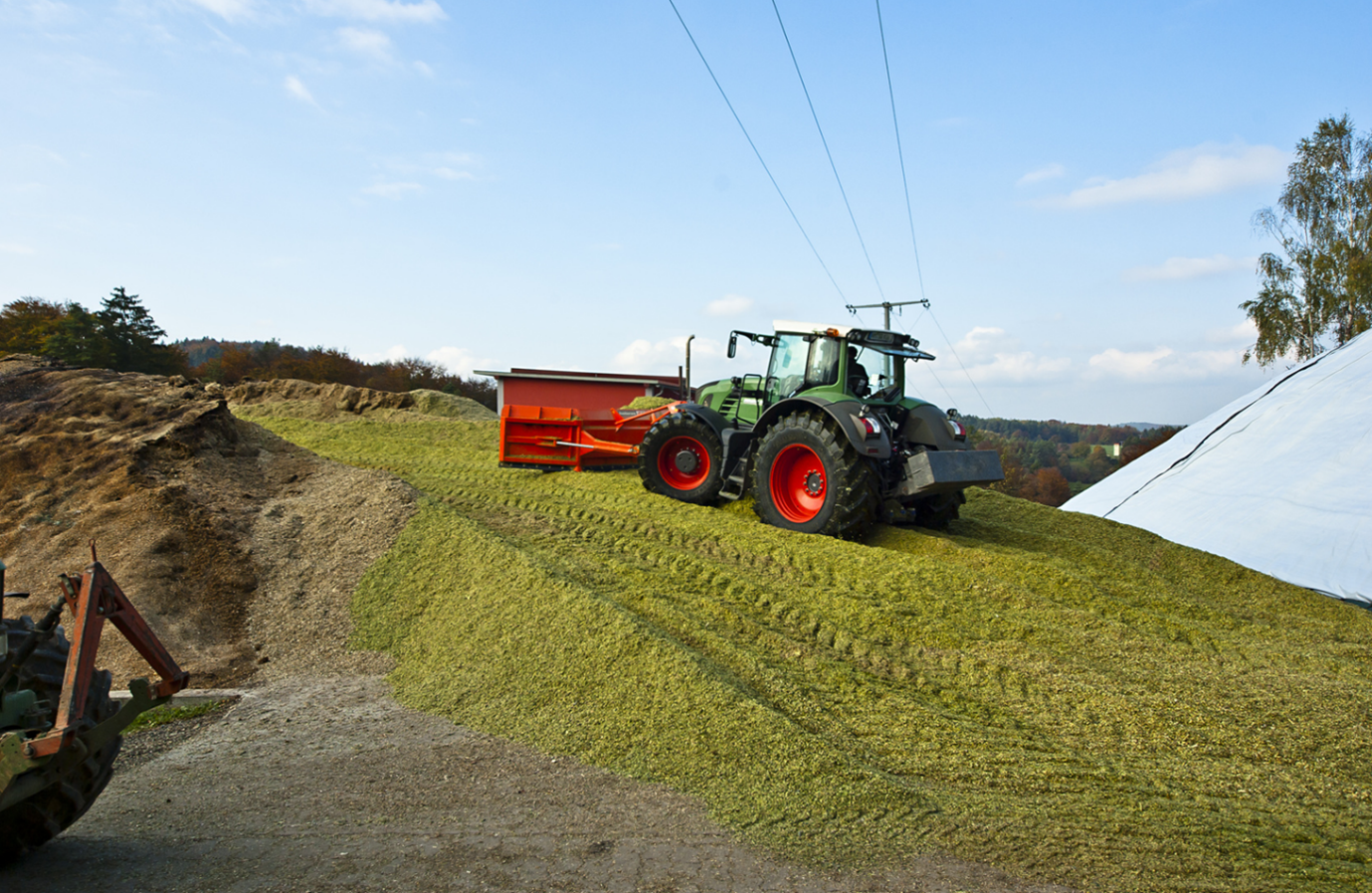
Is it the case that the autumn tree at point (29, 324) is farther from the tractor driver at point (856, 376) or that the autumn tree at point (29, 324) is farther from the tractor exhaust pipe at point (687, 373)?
the tractor driver at point (856, 376)

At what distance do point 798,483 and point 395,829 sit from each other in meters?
5.48

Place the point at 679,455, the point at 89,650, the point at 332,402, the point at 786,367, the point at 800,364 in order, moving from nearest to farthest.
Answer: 1. the point at 89,650
2. the point at 800,364
3. the point at 786,367
4. the point at 679,455
5. the point at 332,402

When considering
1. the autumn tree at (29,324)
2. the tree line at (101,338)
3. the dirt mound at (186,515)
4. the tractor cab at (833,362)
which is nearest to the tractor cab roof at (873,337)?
the tractor cab at (833,362)

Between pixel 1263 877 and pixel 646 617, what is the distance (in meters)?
3.59

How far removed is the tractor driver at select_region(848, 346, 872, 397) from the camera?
28.1 feet

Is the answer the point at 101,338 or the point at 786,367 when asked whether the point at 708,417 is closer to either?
the point at 786,367

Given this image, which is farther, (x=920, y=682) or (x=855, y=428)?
(x=855, y=428)

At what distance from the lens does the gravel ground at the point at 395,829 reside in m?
3.06

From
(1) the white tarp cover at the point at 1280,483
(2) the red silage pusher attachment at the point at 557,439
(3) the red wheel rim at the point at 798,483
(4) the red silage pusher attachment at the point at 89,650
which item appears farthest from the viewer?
(2) the red silage pusher attachment at the point at 557,439

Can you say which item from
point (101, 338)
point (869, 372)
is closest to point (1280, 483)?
point (869, 372)

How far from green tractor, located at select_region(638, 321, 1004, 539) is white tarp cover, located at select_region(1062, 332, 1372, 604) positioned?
183 inches

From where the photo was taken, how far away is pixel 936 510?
852cm

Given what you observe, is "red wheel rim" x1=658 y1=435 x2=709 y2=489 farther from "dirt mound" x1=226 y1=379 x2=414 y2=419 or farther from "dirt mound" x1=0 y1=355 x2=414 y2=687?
"dirt mound" x1=226 y1=379 x2=414 y2=419

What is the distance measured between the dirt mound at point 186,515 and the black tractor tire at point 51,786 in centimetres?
250
